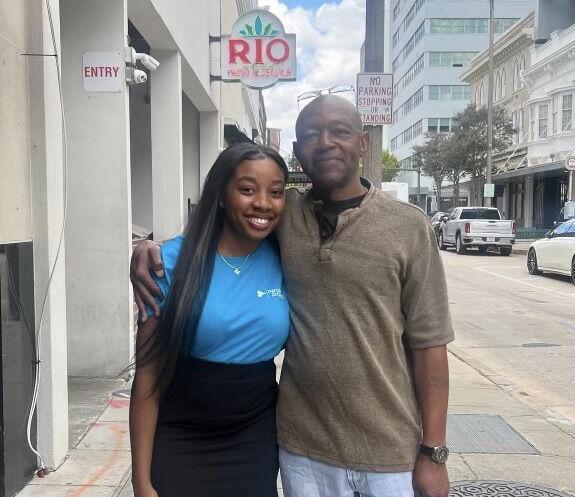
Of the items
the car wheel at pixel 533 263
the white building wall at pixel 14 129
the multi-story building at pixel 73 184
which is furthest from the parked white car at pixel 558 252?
the white building wall at pixel 14 129

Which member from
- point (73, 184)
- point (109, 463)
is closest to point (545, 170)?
point (73, 184)

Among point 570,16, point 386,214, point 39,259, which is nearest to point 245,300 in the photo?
point 386,214

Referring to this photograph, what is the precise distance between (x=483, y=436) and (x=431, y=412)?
10.9 ft

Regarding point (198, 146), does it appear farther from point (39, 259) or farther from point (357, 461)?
point (357, 461)

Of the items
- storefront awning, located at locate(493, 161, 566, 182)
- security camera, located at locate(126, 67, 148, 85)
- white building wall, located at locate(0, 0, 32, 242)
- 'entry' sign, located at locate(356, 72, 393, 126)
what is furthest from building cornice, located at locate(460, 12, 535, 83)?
white building wall, located at locate(0, 0, 32, 242)

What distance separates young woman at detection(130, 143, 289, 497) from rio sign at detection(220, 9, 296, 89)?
9268mm

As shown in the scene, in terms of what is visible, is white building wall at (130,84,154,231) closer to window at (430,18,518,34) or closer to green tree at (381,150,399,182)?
window at (430,18,518,34)

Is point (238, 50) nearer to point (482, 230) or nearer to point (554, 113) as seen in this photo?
point (482, 230)

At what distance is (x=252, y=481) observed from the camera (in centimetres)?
213

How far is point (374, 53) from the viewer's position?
7.66 metres

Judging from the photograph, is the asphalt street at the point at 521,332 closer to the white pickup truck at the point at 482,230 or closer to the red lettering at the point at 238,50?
the red lettering at the point at 238,50

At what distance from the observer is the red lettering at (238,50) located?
1097 cm

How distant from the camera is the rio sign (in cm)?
1097

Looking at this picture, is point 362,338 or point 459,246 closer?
point 362,338
